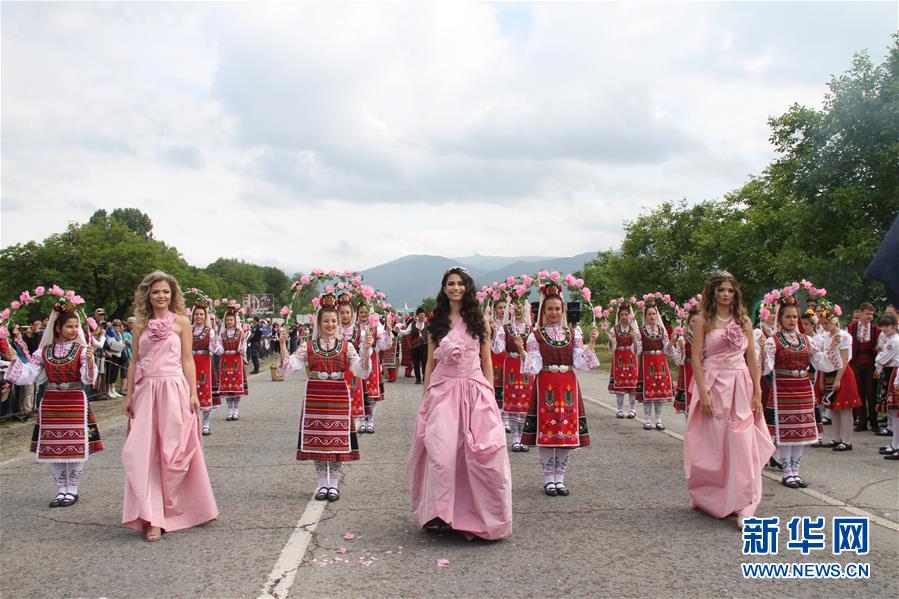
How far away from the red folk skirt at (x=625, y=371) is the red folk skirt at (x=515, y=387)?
2587 mm

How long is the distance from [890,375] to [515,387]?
18.2 ft

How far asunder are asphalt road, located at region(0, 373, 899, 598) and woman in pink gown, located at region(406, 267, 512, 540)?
24 centimetres

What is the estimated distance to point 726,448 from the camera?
679 cm

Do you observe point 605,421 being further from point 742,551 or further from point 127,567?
point 127,567

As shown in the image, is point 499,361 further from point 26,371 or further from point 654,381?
point 26,371

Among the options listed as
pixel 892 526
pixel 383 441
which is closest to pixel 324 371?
pixel 383 441

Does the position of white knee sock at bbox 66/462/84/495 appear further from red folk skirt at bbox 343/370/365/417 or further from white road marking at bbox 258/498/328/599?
red folk skirt at bbox 343/370/365/417

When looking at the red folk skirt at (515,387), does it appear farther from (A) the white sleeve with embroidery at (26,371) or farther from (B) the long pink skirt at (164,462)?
(A) the white sleeve with embroidery at (26,371)

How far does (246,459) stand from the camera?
962cm

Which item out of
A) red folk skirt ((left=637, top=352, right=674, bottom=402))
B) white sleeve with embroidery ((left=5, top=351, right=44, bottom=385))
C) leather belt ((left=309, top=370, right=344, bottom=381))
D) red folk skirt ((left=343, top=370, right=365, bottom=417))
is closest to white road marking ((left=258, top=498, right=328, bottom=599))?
leather belt ((left=309, top=370, right=344, bottom=381))

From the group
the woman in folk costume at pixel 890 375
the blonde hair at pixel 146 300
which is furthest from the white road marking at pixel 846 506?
the blonde hair at pixel 146 300

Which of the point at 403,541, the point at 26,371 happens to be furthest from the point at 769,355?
the point at 26,371

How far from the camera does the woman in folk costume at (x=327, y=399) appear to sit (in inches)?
293

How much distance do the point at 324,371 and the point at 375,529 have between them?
1.99m
